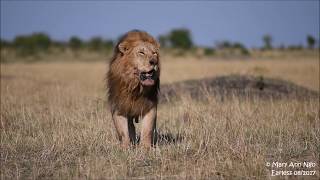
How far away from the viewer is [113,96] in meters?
8.05

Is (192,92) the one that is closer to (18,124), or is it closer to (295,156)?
(18,124)

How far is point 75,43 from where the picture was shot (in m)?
75.4

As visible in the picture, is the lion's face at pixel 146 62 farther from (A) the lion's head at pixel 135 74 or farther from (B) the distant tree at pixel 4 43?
(B) the distant tree at pixel 4 43

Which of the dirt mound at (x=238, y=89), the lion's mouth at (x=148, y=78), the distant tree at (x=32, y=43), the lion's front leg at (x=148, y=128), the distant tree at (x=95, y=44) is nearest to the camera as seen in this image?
the lion's mouth at (x=148, y=78)

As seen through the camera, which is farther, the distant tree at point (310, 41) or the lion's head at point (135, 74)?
the distant tree at point (310, 41)

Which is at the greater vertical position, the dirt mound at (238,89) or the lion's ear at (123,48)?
the lion's ear at (123,48)

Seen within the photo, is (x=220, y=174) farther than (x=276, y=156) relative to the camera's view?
No

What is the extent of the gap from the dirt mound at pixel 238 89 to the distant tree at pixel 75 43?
5696 cm

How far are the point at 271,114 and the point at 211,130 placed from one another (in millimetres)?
2375

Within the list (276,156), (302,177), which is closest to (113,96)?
(276,156)

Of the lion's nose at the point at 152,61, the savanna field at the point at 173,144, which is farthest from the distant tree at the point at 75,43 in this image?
the lion's nose at the point at 152,61

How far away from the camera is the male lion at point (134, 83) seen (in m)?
7.61

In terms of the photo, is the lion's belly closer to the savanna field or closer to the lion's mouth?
the lion's mouth

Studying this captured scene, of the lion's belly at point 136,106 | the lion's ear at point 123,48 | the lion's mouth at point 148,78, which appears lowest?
the lion's belly at point 136,106
